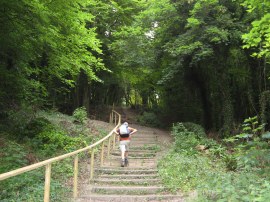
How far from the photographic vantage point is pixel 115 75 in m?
25.8

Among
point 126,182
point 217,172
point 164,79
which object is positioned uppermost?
point 164,79

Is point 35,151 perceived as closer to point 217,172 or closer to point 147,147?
point 147,147

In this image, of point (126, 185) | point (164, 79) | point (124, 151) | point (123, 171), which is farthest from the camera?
point (164, 79)

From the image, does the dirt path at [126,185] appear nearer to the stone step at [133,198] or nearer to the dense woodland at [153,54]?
the stone step at [133,198]

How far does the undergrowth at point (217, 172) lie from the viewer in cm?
500

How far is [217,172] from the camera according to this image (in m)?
7.75

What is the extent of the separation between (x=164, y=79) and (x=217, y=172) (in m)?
9.97

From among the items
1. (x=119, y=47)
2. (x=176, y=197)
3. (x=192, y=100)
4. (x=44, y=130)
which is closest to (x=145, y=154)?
(x=44, y=130)

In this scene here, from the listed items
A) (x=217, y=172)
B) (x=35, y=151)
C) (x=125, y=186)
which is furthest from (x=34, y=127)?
(x=217, y=172)

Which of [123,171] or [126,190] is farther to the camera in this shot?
[123,171]

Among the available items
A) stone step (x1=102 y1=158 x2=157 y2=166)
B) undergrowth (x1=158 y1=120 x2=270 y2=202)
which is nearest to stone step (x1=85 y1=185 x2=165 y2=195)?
undergrowth (x1=158 y1=120 x2=270 y2=202)

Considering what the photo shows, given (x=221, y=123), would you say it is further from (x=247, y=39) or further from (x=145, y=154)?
(x=247, y=39)

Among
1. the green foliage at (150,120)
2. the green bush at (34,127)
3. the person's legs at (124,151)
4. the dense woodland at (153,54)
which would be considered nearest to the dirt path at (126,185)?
the person's legs at (124,151)

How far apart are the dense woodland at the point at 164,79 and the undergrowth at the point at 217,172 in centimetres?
3
